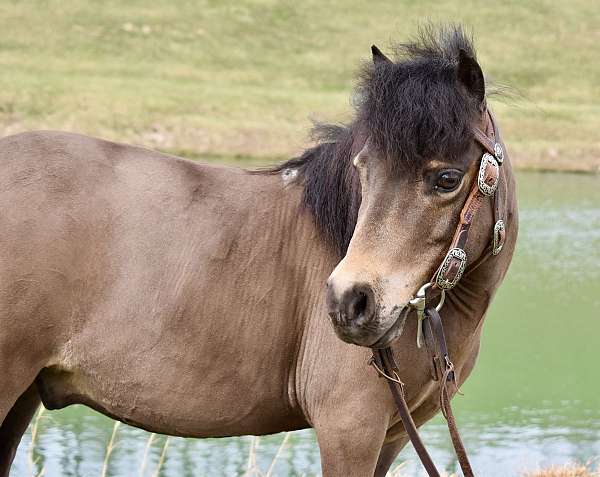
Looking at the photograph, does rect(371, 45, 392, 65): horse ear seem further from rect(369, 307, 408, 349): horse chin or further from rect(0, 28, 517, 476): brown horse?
rect(369, 307, 408, 349): horse chin

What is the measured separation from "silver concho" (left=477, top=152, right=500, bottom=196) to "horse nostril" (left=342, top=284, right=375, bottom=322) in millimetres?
581

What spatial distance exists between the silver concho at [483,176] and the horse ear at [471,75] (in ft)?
0.69

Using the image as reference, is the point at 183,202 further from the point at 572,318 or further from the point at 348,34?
the point at 348,34

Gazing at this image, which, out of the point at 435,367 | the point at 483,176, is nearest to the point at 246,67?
the point at 435,367

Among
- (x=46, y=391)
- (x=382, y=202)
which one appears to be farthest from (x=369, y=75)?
(x=46, y=391)

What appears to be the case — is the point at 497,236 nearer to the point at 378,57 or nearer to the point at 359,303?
the point at 359,303

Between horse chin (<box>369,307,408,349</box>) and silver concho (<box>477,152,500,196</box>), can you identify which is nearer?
horse chin (<box>369,307,408,349</box>)

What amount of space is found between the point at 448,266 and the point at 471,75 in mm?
684

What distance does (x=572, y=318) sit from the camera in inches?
520

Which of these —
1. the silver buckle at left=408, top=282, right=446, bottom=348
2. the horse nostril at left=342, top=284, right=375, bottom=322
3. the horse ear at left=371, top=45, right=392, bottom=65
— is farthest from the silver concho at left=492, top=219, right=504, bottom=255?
the horse ear at left=371, top=45, right=392, bottom=65

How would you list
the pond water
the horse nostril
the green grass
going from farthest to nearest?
the green grass < the pond water < the horse nostril

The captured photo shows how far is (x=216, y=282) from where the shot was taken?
3.64 meters

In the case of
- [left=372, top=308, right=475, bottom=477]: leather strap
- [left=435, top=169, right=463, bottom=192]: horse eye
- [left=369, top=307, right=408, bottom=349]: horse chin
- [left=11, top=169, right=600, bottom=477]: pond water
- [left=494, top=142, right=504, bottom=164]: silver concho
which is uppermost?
[left=494, top=142, right=504, bottom=164]: silver concho

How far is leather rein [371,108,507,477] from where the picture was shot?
3.19 meters
